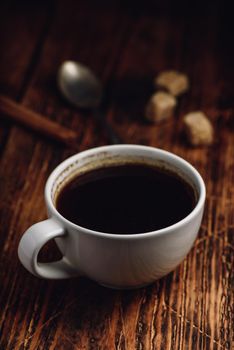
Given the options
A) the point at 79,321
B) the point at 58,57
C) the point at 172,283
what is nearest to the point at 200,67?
the point at 58,57

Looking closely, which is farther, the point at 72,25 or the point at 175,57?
the point at 72,25

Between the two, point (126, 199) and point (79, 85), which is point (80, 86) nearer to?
point (79, 85)

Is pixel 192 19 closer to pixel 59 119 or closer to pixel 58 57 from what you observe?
pixel 58 57

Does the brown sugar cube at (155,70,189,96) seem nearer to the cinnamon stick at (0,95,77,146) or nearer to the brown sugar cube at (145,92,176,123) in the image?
the brown sugar cube at (145,92,176,123)

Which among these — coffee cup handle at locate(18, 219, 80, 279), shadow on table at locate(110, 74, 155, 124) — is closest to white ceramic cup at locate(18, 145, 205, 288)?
coffee cup handle at locate(18, 219, 80, 279)

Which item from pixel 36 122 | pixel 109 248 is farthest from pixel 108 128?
pixel 109 248

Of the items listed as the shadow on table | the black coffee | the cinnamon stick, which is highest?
the black coffee
